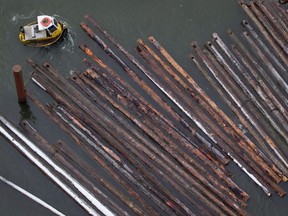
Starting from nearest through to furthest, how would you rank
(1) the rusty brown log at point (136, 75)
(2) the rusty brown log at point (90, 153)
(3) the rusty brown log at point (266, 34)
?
(2) the rusty brown log at point (90, 153) < (1) the rusty brown log at point (136, 75) < (3) the rusty brown log at point (266, 34)

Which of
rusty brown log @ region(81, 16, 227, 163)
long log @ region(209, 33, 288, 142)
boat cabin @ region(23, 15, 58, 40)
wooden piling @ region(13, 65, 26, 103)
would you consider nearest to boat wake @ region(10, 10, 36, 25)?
boat cabin @ region(23, 15, 58, 40)

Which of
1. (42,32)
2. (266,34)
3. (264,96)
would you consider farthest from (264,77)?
(42,32)

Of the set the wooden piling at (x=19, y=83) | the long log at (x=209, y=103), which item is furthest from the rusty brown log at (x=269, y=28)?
the wooden piling at (x=19, y=83)

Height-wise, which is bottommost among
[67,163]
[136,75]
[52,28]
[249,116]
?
[249,116]

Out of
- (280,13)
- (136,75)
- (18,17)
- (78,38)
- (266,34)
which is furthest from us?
(280,13)

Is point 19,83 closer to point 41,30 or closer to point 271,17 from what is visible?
point 41,30

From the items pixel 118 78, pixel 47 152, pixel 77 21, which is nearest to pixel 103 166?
pixel 47 152

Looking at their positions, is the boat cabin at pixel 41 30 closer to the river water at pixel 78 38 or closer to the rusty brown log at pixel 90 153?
the river water at pixel 78 38
